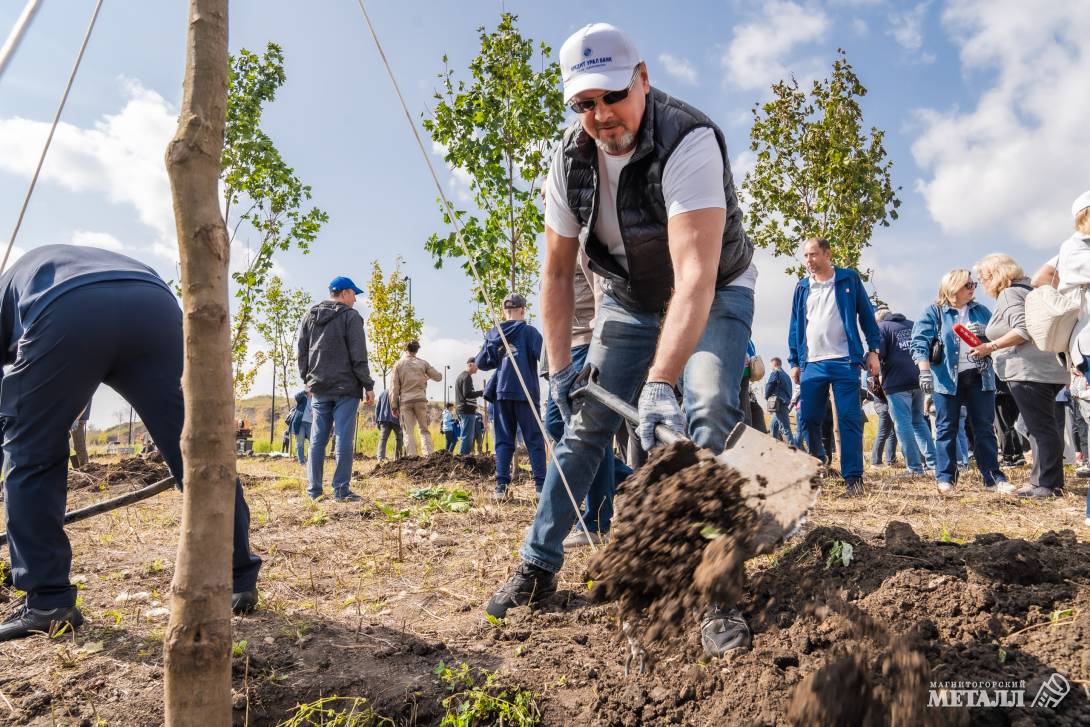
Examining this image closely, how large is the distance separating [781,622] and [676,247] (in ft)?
4.11

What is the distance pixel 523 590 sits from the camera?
2.65m

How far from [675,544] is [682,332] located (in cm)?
74

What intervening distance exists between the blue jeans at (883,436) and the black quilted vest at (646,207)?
6873mm

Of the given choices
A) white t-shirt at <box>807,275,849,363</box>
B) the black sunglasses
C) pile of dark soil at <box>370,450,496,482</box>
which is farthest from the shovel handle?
pile of dark soil at <box>370,450,496,482</box>

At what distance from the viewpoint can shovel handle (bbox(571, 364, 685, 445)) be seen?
2047 mm

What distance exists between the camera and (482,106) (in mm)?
8320

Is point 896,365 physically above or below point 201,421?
above

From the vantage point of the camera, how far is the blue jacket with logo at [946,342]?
18.8 feet

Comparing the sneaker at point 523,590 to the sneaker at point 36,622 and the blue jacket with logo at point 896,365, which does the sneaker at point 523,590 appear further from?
the blue jacket with logo at point 896,365

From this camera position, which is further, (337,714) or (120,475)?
(120,475)

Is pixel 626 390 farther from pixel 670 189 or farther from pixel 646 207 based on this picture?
pixel 670 189

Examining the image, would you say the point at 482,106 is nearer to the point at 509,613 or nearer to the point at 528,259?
the point at 528,259

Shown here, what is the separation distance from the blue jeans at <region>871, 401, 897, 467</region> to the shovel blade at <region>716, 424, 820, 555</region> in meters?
7.47

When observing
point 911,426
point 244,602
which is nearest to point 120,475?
point 244,602
